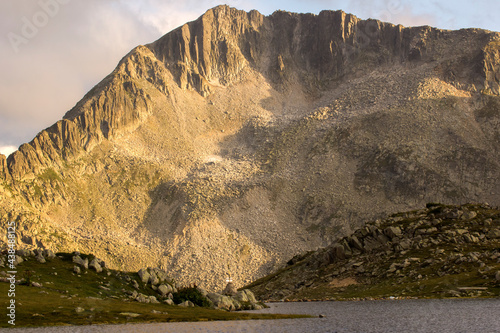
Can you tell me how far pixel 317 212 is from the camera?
189 metres

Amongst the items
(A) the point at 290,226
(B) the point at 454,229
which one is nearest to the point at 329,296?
(B) the point at 454,229

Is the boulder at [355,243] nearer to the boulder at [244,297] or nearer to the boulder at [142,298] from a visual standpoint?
the boulder at [244,297]

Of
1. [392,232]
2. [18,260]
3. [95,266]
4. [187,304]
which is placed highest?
[392,232]

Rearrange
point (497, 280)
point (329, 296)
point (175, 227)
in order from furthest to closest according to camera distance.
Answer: point (175, 227)
point (329, 296)
point (497, 280)

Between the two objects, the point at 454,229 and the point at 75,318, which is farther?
the point at 454,229

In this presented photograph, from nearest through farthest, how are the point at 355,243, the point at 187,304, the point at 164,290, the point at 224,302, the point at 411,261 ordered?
the point at 187,304
the point at 164,290
the point at 224,302
the point at 411,261
the point at 355,243

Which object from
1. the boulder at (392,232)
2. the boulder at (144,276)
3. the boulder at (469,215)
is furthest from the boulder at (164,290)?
the boulder at (469,215)

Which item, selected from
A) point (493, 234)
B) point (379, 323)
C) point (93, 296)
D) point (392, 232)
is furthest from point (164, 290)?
point (493, 234)

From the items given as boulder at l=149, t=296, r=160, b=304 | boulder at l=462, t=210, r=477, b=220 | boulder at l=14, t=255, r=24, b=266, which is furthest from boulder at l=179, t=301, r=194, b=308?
boulder at l=462, t=210, r=477, b=220

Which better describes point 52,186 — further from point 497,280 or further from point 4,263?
point 497,280

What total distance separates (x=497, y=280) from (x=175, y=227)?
426 ft

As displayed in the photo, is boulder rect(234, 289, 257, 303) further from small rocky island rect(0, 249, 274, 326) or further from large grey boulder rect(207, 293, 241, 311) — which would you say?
large grey boulder rect(207, 293, 241, 311)

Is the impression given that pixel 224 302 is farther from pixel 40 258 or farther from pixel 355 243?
pixel 355 243

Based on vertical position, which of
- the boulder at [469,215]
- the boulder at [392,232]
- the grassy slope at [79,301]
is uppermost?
the boulder at [469,215]
